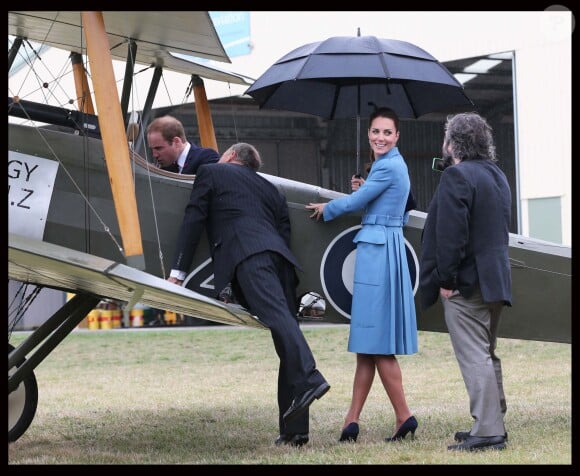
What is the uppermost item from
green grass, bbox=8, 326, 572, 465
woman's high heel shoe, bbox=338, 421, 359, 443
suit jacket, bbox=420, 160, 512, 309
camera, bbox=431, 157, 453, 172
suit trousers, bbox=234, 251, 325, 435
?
camera, bbox=431, 157, 453, 172

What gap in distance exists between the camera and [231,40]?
18.0 m

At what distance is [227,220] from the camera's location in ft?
18.2

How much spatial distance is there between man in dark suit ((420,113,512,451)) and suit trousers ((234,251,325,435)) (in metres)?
0.73

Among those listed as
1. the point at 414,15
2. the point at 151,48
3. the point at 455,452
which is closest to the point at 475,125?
the point at 455,452

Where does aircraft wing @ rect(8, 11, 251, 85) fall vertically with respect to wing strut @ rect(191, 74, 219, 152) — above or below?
above

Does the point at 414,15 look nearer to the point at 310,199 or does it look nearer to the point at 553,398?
the point at 553,398

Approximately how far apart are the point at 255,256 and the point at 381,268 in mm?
743

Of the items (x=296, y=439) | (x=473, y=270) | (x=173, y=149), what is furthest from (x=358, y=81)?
(x=296, y=439)

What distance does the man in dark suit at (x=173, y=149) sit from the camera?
5984 mm

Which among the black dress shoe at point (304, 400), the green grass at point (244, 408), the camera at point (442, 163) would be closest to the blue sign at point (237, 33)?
the green grass at point (244, 408)

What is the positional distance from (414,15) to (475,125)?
11.1m

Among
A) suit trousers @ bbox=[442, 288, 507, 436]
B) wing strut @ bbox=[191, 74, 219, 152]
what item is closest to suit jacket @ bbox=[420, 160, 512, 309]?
suit trousers @ bbox=[442, 288, 507, 436]

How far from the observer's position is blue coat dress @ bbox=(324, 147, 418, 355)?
560cm

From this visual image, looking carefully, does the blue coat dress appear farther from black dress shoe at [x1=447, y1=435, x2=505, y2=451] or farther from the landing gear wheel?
the landing gear wheel
